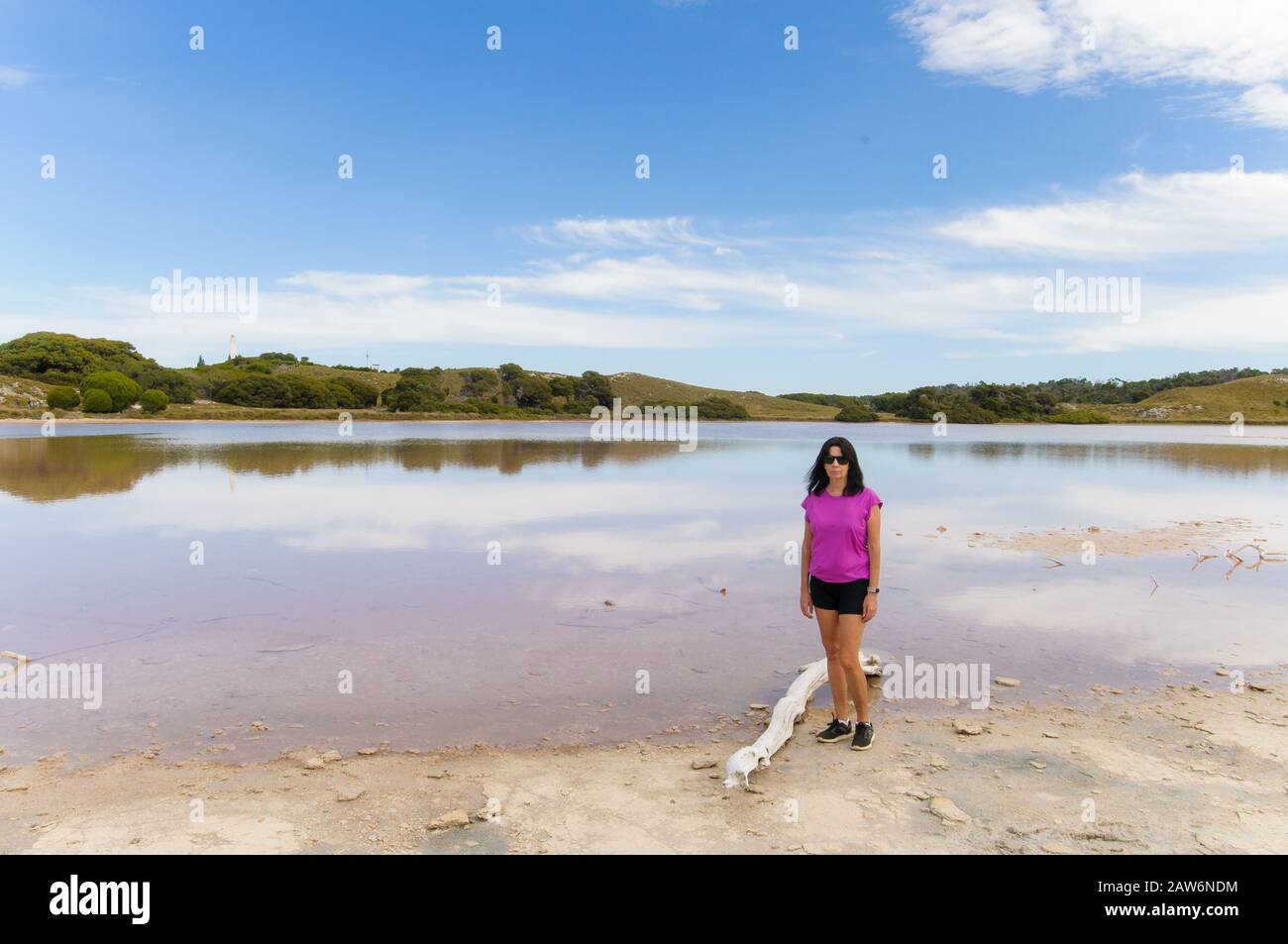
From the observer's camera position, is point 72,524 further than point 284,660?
Yes

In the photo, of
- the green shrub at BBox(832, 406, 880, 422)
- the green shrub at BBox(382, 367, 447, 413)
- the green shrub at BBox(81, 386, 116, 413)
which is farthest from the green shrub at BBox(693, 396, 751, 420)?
the green shrub at BBox(81, 386, 116, 413)

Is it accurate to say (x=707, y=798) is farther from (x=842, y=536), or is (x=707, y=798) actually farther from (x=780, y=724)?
(x=842, y=536)

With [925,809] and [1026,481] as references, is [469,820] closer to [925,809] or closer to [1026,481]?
[925,809]

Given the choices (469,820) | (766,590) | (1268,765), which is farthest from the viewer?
(766,590)

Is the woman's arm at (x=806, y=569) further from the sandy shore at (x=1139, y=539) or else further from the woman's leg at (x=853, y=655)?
the sandy shore at (x=1139, y=539)

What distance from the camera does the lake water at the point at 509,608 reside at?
23.6 feet

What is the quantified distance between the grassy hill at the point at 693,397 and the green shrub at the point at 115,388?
91186 mm

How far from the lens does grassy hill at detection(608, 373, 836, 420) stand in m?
163

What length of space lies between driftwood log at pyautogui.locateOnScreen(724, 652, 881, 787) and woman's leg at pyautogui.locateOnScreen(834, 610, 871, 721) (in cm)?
41

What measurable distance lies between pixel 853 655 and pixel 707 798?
1.86 metres

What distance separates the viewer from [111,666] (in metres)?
8.23

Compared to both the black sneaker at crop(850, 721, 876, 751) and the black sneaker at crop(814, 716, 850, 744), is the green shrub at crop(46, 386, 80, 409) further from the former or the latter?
the black sneaker at crop(850, 721, 876, 751)
